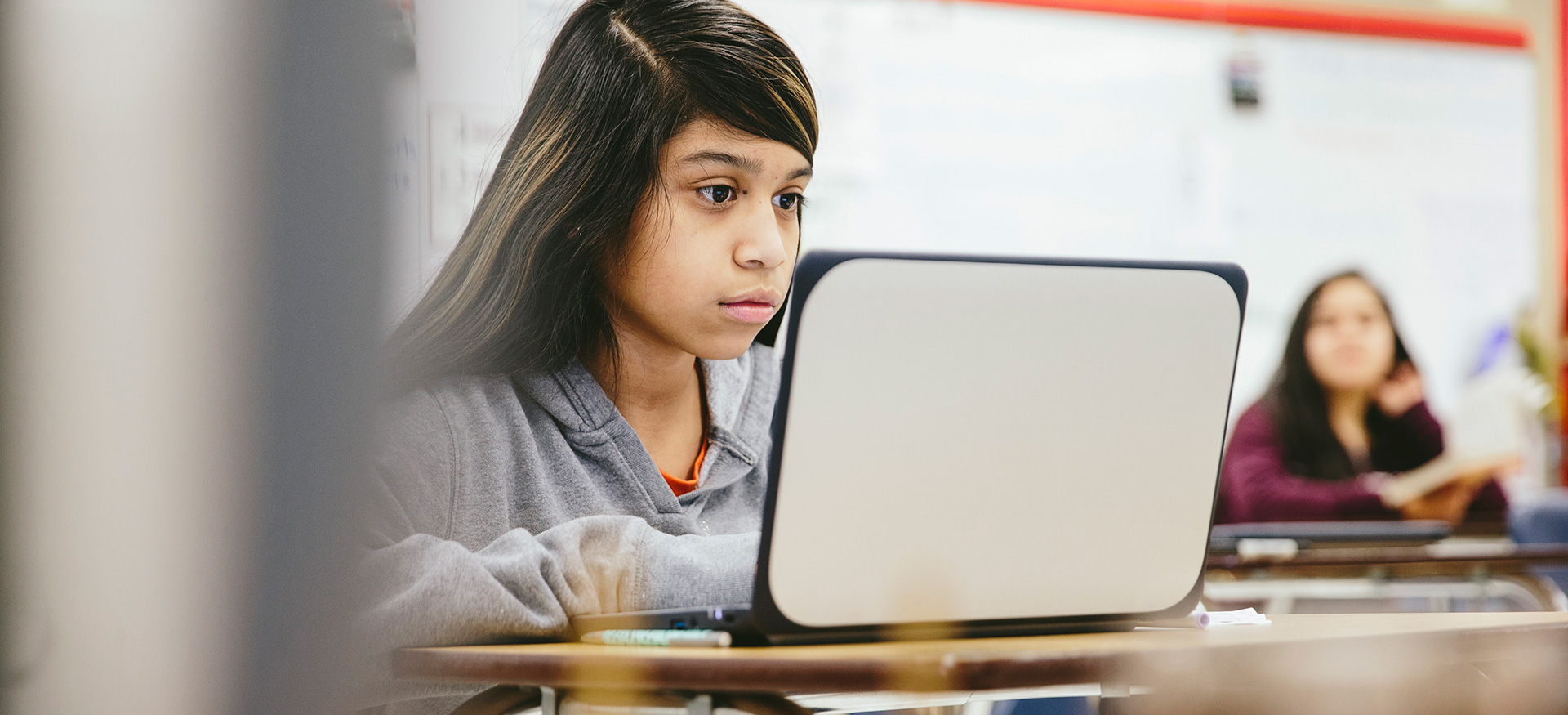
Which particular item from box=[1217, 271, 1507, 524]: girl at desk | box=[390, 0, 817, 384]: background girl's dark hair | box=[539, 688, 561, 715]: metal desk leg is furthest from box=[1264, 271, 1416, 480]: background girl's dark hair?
box=[539, 688, 561, 715]: metal desk leg

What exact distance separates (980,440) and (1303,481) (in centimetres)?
254

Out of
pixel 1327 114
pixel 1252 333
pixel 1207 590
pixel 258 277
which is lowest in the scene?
pixel 1207 590

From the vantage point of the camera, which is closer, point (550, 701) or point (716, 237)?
point (550, 701)

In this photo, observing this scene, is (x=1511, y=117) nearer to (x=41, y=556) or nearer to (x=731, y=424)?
(x=731, y=424)

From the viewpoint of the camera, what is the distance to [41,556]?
0.30 metres

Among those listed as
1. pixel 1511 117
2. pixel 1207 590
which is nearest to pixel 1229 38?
pixel 1511 117

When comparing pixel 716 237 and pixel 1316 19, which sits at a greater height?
pixel 1316 19

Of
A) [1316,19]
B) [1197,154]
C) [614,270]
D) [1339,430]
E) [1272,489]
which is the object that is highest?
[1316,19]

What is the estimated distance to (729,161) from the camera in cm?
95

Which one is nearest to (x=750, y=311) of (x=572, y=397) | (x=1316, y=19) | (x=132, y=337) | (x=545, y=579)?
(x=572, y=397)

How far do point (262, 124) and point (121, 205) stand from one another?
4 centimetres

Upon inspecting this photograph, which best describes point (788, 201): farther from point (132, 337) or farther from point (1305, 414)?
point (1305, 414)

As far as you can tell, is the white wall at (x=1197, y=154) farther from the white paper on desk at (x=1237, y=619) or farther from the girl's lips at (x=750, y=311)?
the white paper on desk at (x=1237, y=619)

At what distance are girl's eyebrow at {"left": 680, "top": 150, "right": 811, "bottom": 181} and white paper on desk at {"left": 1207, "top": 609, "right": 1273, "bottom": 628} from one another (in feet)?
1.43
